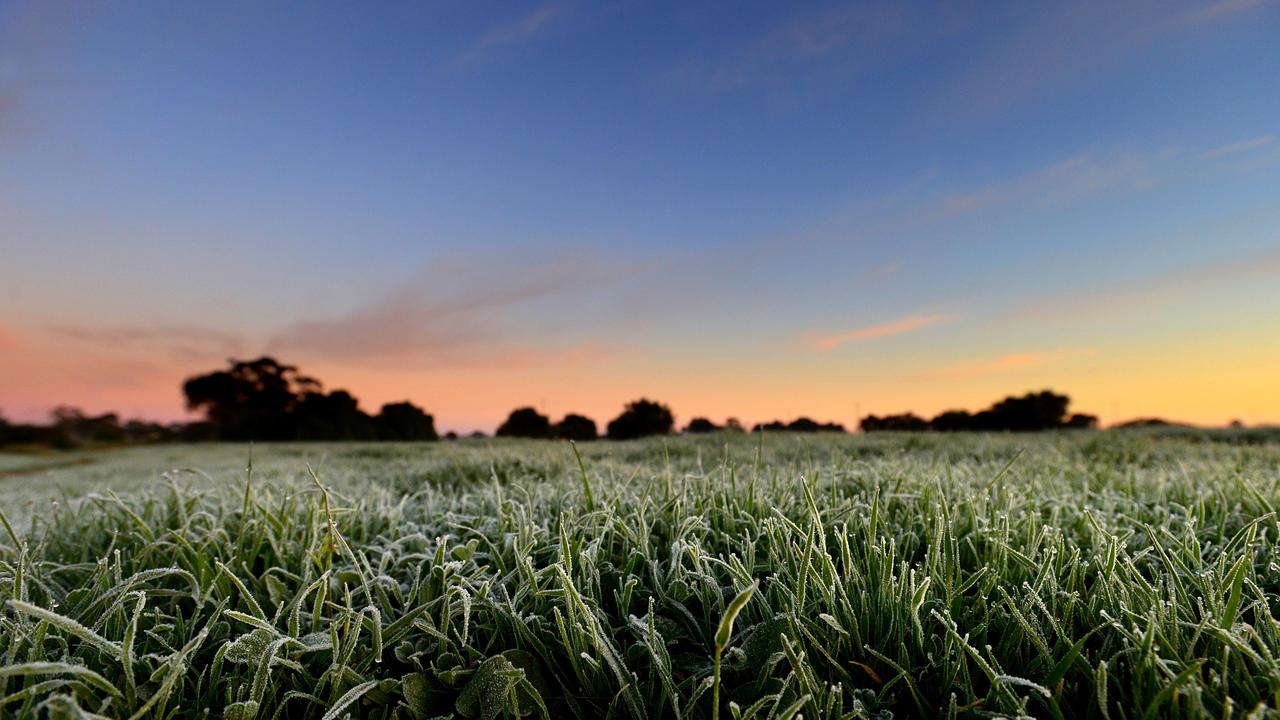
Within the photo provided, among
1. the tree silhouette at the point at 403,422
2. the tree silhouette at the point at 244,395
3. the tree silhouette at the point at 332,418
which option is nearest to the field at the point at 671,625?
the tree silhouette at the point at 403,422

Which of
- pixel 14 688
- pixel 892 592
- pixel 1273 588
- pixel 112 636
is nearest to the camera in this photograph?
pixel 14 688

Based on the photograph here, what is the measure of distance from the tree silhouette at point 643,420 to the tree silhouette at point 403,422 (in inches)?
216

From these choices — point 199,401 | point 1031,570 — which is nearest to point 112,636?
point 1031,570

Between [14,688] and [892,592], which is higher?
[892,592]

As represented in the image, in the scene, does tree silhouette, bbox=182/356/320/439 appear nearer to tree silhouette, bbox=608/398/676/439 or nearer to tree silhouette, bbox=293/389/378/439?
tree silhouette, bbox=293/389/378/439

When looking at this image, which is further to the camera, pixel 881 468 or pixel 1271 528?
pixel 881 468

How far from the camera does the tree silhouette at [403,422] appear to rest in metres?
15.9

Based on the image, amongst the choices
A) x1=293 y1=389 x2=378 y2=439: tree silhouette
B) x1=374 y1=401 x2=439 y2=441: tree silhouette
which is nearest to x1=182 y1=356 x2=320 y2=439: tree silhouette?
x1=293 y1=389 x2=378 y2=439: tree silhouette

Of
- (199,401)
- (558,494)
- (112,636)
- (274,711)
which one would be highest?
(199,401)

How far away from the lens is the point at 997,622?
1.53 meters

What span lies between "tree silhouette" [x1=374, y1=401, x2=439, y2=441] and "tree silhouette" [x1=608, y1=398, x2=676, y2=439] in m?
5.48

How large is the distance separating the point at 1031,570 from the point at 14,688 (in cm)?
235

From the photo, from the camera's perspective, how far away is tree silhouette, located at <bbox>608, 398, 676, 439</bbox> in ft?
39.4

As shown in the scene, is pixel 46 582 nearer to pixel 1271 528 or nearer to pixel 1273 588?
pixel 1273 588
